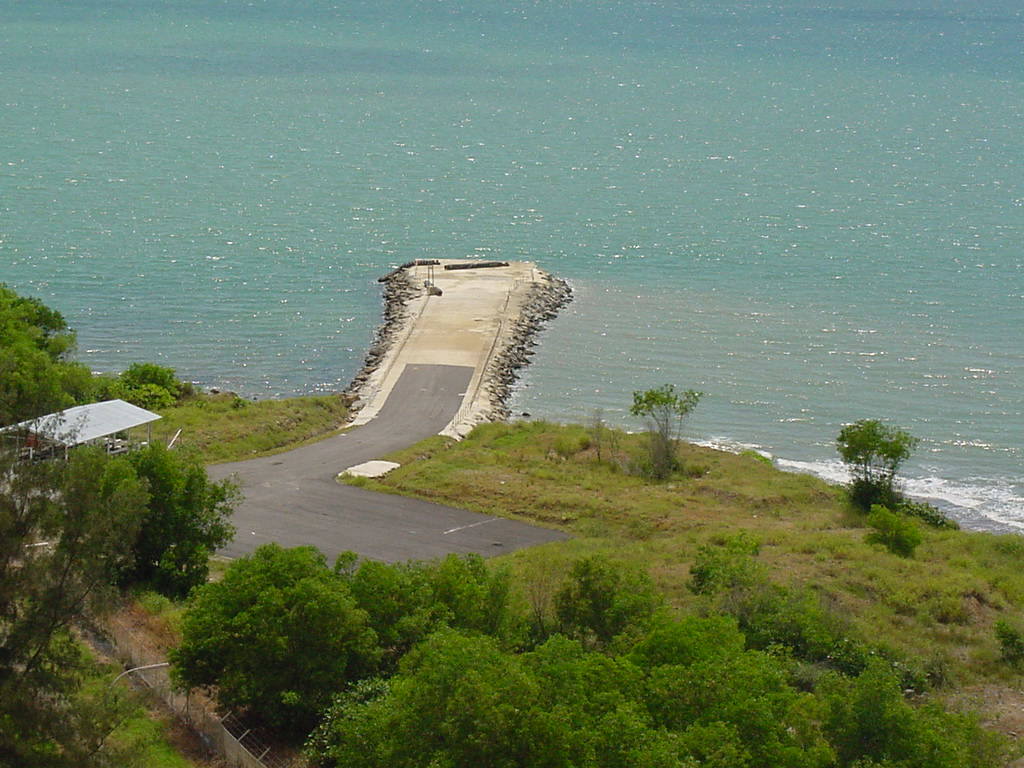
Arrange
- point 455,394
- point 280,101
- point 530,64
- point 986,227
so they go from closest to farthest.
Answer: point 455,394
point 986,227
point 280,101
point 530,64

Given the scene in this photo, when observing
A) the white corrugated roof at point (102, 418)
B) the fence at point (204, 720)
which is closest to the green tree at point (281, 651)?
the fence at point (204, 720)

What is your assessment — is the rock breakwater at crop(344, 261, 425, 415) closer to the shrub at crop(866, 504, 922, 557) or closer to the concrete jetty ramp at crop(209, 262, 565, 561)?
the concrete jetty ramp at crop(209, 262, 565, 561)

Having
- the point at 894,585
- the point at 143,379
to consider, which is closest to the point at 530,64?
the point at 143,379

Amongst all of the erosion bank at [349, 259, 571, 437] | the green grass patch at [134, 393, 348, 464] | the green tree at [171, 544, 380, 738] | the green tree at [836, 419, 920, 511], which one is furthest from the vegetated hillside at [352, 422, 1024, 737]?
the green tree at [171, 544, 380, 738]

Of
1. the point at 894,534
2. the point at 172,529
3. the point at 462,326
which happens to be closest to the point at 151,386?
the point at 462,326

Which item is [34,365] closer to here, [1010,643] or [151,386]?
[151,386]

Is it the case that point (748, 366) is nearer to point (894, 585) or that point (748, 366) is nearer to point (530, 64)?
Answer: point (894, 585)
